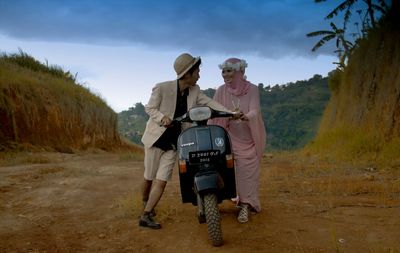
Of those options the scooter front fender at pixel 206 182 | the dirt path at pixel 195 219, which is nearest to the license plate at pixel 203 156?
the scooter front fender at pixel 206 182

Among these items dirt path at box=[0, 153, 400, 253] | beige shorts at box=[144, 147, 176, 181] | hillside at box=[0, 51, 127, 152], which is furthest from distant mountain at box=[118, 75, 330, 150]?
beige shorts at box=[144, 147, 176, 181]

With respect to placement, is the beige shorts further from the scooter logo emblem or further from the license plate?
the scooter logo emblem

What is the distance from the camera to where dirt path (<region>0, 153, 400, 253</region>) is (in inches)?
178

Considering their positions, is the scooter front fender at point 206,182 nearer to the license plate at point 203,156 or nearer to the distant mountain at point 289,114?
the license plate at point 203,156

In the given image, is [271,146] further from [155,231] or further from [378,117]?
[155,231]

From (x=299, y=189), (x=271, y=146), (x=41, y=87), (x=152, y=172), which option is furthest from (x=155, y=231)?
(x=271, y=146)

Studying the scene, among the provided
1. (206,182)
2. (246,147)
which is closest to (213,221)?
(206,182)

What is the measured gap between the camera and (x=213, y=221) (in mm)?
4379

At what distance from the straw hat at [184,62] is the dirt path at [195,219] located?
1.71 meters

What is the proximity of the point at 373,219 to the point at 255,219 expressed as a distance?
1.32 metres

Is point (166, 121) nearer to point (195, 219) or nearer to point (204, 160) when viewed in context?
point (204, 160)

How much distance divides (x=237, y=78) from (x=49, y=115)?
49.6 ft

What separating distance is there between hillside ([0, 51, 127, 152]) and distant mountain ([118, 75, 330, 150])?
38673mm

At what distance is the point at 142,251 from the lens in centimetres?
444
